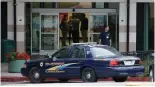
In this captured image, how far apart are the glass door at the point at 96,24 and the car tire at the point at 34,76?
486 inches

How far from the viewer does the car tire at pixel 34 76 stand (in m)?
18.0

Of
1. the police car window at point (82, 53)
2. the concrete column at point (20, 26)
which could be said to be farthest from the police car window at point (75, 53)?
the concrete column at point (20, 26)

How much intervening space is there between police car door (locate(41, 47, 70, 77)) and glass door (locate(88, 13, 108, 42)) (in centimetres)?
1272

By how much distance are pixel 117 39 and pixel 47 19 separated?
4.64 meters

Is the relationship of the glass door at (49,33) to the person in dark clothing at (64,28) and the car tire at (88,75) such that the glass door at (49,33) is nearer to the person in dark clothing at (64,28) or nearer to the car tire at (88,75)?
the person in dark clothing at (64,28)

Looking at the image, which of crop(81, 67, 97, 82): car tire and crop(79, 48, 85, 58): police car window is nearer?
crop(81, 67, 97, 82): car tire

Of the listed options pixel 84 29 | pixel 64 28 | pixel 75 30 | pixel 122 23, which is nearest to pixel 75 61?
pixel 122 23

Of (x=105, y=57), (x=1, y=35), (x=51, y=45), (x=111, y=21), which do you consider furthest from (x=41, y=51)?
(x=105, y=57)

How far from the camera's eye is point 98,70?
16.1m

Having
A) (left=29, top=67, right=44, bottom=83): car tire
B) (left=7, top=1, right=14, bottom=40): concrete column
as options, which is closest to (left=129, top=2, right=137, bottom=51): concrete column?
(left=7, top=1, right=14, bottom=40): concrete column

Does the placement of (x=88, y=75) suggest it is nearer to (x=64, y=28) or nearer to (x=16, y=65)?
(x=16, y=65)

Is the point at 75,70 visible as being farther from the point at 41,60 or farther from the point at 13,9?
the point at 13,9

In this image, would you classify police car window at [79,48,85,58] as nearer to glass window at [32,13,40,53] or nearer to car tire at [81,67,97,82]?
car tire at [81,67,97,82]

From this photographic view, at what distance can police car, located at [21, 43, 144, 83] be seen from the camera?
16062mm
